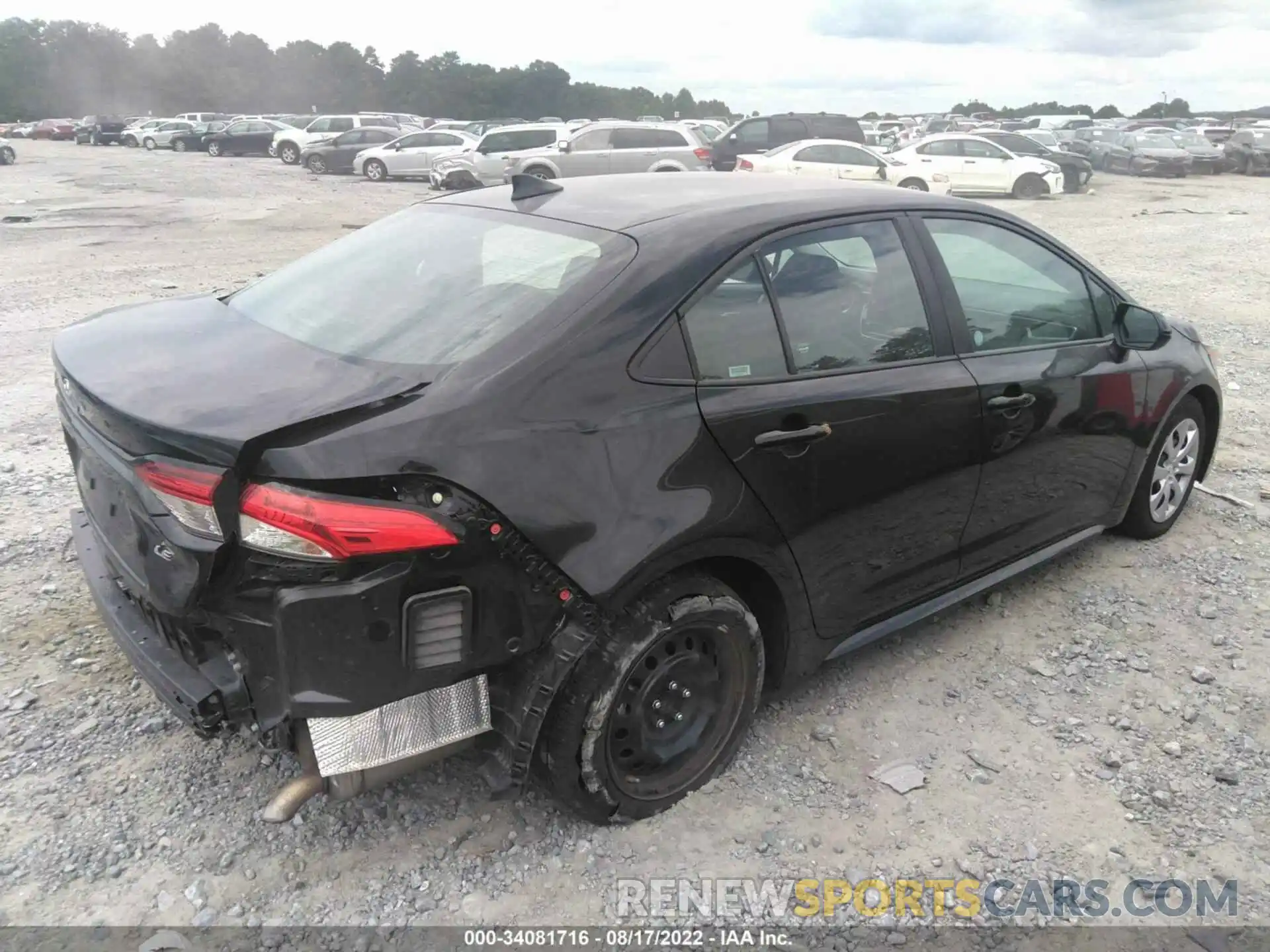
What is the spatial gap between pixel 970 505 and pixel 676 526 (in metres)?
1.40

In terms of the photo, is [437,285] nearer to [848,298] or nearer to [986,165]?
[848,298]

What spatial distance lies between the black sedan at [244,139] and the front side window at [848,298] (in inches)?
1609

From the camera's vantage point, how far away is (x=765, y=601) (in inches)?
114

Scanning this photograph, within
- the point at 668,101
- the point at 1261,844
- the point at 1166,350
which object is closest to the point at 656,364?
the point at 1261,844

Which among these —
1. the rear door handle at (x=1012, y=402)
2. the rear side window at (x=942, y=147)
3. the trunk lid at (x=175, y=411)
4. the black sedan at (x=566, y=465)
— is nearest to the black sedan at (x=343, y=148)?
the rear side window at (x=942, y=147)

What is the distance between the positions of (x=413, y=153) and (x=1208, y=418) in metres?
26.2

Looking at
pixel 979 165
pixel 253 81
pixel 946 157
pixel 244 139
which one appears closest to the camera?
pixel 946 157

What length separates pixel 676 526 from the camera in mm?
2480

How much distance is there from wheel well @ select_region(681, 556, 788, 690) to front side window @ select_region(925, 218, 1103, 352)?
1.22 metres

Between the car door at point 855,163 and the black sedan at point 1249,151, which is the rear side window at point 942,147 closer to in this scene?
the car door at point 855,163

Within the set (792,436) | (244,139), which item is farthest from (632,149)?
(244,139)

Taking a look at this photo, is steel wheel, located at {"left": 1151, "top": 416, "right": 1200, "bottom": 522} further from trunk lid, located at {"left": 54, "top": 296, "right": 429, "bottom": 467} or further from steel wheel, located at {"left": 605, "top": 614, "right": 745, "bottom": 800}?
trunk lid, located at {"left": 54, "top": 296, "right": 429, "bottom": 467}

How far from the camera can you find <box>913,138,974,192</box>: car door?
21.9m

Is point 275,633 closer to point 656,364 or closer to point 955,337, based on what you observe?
point 656,364
